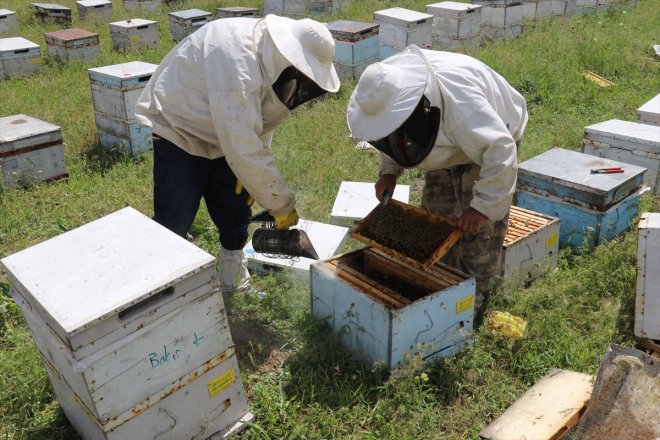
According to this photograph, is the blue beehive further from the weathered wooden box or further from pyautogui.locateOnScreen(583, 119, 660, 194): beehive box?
the weathered wooden box

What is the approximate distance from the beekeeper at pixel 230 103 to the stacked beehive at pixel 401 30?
5148 mm

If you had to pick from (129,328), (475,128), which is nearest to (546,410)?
(475,128)

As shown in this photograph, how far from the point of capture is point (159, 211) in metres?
3.36

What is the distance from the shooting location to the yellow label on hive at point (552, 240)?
3.98 metres

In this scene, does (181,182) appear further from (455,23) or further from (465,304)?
(455,23)

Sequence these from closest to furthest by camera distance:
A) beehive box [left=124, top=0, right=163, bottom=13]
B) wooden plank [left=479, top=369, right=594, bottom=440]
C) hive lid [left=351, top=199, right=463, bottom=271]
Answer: wooden plank [left=479, top=369, right=594, bottom=440] → hive lid [left=351, top=199, right=463, bottom=271] → beehive box [left=124, top=0, right=163, bottom=13]

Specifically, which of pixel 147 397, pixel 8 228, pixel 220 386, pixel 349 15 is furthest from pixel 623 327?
pixel 349 15

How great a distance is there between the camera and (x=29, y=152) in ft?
17.8

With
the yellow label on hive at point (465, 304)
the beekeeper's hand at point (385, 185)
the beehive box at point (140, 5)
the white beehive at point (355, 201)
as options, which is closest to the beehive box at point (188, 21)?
the beehive box at point (140, 5)

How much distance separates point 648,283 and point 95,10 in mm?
11756

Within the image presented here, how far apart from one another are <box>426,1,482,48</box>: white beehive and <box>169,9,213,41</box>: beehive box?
3840 mm

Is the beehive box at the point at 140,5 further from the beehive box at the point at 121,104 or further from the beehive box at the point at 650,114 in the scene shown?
the beehive box at the point at 650,114

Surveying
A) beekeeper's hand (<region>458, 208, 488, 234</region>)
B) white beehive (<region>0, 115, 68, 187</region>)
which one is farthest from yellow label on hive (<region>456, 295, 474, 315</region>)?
white beehive (<region>0, 115, 68, 187</region>)

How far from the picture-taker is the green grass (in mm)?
2883
